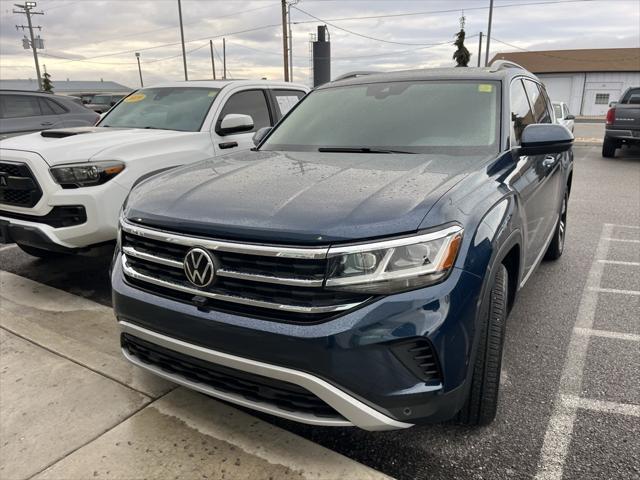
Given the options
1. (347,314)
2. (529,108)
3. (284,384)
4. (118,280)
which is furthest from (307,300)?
(529,108)

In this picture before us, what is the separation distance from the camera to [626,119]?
1266 cm

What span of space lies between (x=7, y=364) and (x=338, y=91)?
2865 millimetres

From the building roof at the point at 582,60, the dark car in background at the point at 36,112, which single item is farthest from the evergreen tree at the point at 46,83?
the dark car in background at the point at 36,112

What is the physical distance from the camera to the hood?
1.96m

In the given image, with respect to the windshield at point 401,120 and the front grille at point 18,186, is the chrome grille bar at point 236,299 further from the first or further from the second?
the front grille at point 18,186

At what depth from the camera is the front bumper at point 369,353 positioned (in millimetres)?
1863

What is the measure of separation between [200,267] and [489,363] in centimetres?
129

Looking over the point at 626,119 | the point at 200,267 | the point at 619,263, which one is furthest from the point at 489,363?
the point at 626,119

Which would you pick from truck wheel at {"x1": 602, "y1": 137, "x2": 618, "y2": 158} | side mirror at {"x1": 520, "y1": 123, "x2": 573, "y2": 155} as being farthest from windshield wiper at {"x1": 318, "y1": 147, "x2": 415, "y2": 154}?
truck wheel at {"x1": 602, "y1": 137, "x2": 618, "y2": 158}

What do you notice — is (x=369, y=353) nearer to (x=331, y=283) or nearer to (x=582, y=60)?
(x=331, y=283)

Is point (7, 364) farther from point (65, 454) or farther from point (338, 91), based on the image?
point (338, 91)

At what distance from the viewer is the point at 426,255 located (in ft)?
6.31

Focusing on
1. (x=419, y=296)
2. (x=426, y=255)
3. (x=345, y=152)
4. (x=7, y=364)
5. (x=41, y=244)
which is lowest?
(x=7, y=364)

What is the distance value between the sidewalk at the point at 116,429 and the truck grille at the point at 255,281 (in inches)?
29.1
